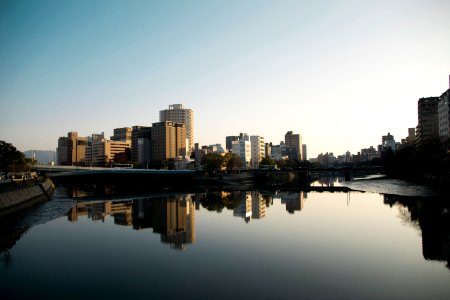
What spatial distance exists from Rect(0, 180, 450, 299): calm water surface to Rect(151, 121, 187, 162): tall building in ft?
483

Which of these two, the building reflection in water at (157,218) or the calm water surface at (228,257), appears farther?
the building reflection in water at (157,218)

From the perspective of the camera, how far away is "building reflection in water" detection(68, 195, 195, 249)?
31.5m

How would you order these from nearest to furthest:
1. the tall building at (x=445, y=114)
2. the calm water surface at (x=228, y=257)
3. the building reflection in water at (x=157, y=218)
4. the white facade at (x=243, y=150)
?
the calm water surface at (x=228, y=257) → the building reflection in water at (x=157, y=218) → the tall building at (x=445, y=114) → the white facade at (x=243, y=150)

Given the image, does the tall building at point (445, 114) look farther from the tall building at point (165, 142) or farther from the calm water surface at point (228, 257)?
the tall building at point (165, 142)

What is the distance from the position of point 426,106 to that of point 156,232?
14114 centimetres

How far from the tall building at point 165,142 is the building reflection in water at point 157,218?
442 ft

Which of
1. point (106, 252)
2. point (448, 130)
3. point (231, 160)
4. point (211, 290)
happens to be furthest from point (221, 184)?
point (211, 290)

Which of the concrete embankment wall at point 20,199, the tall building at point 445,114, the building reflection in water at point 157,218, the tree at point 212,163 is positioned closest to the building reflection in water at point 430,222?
the building reflection in water at point 157,218

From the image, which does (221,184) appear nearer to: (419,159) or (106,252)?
(419,159)

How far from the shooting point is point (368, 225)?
38.0 metres

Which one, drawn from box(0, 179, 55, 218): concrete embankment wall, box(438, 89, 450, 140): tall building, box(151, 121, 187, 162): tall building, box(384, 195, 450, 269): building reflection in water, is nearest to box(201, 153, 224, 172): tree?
box(151, 121, 187, 162): tall building

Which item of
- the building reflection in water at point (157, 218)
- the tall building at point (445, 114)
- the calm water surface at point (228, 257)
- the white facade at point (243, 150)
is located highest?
the tall building at point (445, 114)

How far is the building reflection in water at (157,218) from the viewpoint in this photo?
1239 inches

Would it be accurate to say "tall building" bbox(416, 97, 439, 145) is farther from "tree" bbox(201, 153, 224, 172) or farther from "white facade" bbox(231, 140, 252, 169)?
"white facade" bbox(231, 140, 252, 169)
